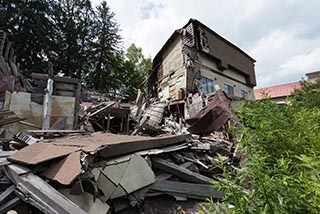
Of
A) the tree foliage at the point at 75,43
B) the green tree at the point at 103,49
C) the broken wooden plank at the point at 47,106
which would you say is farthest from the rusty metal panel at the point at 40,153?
the green tree at the point at 103,49

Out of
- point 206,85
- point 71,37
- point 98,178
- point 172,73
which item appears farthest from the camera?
point 71,37

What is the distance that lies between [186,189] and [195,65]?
10.9 meters

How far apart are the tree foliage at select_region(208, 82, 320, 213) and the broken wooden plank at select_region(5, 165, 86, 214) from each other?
5.01 feet

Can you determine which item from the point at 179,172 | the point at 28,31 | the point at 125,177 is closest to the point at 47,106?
the point at 125,177

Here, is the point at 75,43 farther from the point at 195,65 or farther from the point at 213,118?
the point at 213,118

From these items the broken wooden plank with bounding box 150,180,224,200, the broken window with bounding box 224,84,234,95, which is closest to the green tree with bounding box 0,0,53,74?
the broken window with bounding box 224,84,234,95

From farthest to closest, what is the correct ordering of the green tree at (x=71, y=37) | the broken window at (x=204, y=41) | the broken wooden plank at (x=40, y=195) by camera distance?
the green tree at (x=71, y=37), the broken window at (x=204, y=41), the broken wooden plank at (x=40, y=195)

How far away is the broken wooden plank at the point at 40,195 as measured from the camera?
70.4 inches

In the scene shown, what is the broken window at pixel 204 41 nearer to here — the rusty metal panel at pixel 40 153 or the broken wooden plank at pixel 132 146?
the broken wooden plank at pixel 132 146

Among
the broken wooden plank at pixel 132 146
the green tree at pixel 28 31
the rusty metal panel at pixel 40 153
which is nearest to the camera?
the rusty metal panel at pixel 40 153

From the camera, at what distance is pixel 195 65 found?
41.8ft

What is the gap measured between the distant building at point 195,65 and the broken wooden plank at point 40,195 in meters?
10.2

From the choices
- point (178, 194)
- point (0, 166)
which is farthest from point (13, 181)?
point (178, 194)

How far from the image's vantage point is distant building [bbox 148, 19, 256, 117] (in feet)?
41.1
